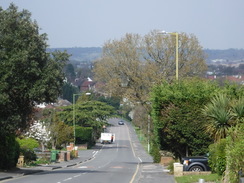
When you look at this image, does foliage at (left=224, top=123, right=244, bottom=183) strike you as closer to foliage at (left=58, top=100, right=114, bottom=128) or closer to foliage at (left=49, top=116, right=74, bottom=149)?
foliage at (left=49, top=116, right=74, bottom=149)

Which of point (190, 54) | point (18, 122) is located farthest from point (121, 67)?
point (18, 122)

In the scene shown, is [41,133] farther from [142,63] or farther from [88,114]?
[88,114]

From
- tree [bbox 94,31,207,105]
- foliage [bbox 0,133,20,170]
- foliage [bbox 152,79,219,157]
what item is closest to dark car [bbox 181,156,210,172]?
foliage [bbox 152,79,219,157]

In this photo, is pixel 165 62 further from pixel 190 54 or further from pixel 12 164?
pixel 12 164

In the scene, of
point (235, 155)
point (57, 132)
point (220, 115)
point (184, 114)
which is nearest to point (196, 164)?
point (220, 115)

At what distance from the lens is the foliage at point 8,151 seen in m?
37.1

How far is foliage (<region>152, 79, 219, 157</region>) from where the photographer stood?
38.7 meters

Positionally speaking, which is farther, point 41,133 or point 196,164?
point 41,133

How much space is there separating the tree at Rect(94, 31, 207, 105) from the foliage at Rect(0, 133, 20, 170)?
23730mm

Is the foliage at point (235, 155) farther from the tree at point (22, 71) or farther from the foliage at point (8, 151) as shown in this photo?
the foliage at point (8, 151)

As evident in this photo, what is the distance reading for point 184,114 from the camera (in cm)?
3891

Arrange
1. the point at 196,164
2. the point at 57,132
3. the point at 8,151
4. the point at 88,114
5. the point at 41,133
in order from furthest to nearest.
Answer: the point at 88,114, the point at 57,132, the point at 41,133, the point at 8,151, the point at 196,164

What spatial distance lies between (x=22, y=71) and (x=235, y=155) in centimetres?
1729

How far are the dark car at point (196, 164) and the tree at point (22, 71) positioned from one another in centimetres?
866
